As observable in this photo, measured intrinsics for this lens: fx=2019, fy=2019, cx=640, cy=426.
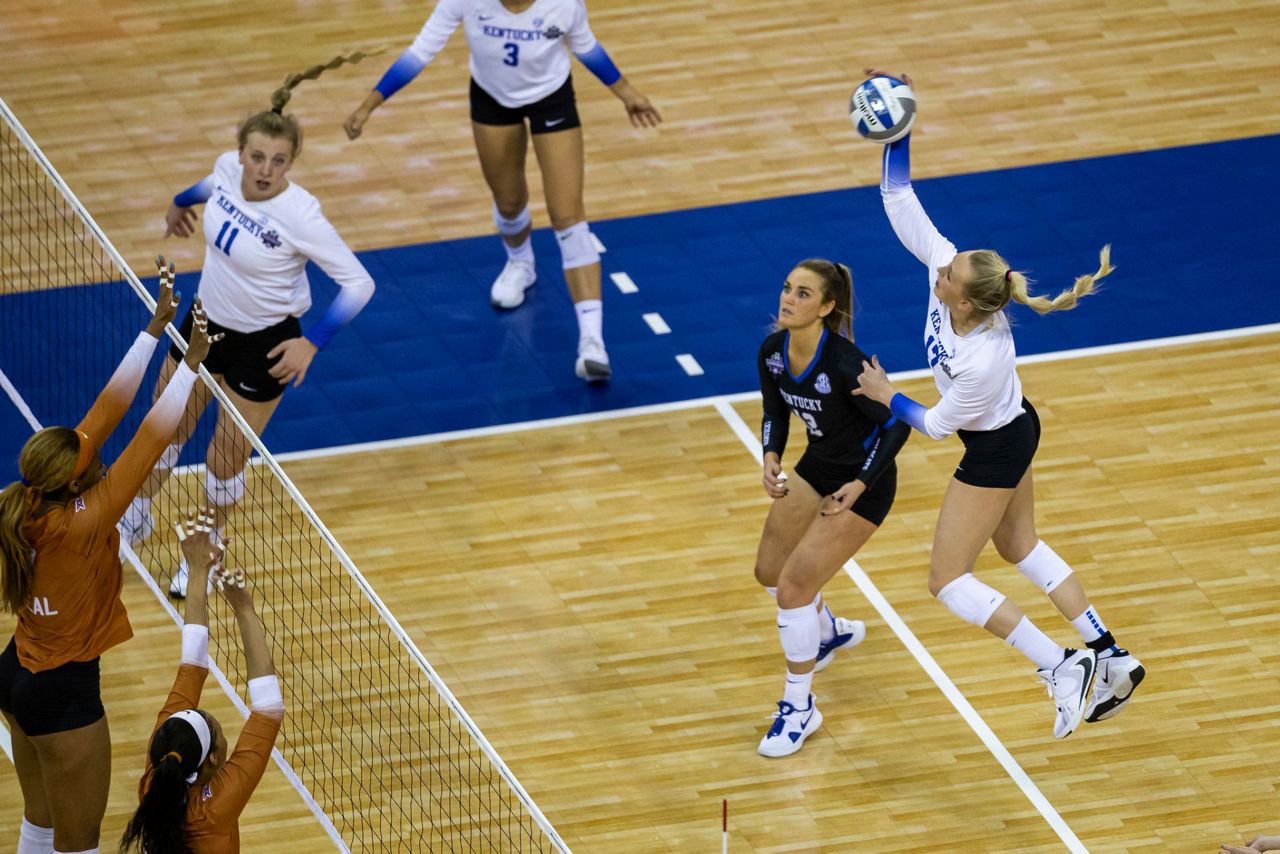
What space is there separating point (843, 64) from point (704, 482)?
16.3ft

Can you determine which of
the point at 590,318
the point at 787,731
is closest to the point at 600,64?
the point at 590,318

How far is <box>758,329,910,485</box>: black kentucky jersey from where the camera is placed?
856cm

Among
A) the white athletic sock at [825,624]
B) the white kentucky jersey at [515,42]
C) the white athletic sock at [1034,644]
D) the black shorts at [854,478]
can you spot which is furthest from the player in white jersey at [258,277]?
the white athletic sock at [1034,644]

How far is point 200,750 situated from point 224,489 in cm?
355

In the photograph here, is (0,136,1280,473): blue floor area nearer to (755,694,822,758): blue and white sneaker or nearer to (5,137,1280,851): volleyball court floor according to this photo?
(5,137,1280,851): volleyball court floor

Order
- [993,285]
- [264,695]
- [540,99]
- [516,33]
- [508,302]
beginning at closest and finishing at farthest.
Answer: [264,695] < [993,285] < [516,33] < [540,99] < [508,302]

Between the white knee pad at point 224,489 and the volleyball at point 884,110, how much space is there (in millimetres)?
3502

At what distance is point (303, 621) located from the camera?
9.91 meters

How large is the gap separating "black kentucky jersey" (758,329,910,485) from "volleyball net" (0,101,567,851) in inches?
76.6

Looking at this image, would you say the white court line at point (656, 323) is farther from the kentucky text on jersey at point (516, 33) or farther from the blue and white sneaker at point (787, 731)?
the blue and white sneaker at point (787, 731)

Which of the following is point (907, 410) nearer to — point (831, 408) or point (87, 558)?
point (831, 408)

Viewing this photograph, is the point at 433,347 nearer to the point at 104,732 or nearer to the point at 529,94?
the point at 529,94

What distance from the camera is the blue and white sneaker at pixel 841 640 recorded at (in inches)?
376

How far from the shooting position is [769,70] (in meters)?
14.8
